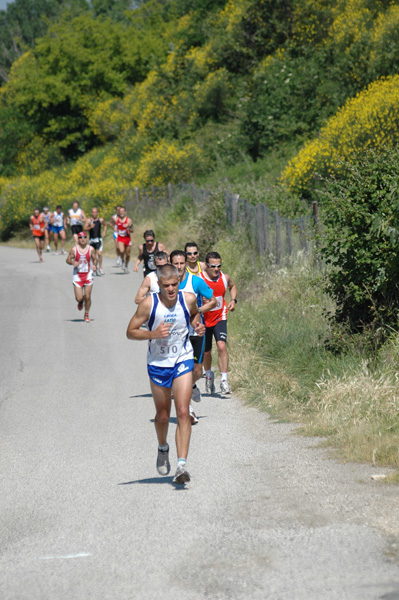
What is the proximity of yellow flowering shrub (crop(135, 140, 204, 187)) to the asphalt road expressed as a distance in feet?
84.1

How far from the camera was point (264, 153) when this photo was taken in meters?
34.8

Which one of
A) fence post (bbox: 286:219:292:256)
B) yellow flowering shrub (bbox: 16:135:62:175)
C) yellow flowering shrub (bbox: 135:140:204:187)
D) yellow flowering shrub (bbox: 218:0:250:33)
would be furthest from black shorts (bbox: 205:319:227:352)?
yellow flowering shrub (bbox: 16:135:62:175)

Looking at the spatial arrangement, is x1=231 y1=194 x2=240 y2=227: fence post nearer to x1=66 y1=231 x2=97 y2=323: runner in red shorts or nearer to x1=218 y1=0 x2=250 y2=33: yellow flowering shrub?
x1=66 y1=231 x2=97 y2=323: runner in red shorts

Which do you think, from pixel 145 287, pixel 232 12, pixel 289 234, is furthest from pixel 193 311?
pixel 232 12

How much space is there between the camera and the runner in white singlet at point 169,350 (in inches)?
308

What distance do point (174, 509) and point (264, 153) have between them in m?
28.5

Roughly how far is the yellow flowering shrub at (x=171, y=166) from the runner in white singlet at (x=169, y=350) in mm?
30069

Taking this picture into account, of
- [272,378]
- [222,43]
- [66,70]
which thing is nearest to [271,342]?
[272,378]

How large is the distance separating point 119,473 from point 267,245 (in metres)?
11.2

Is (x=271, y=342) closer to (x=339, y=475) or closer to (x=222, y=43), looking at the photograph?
(x=339, y=475)

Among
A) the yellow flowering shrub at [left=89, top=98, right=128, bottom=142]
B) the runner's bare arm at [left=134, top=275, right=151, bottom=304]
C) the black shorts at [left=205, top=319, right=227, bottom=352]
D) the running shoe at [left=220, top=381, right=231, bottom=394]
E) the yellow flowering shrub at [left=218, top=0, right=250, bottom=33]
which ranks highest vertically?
the yellow flowering shrub at [left=218, top=0, right=250, bottom=33]

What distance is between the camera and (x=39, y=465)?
8984 mm

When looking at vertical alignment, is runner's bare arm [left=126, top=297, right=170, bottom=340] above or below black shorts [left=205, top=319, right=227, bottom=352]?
above

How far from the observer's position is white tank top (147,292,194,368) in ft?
26.0
